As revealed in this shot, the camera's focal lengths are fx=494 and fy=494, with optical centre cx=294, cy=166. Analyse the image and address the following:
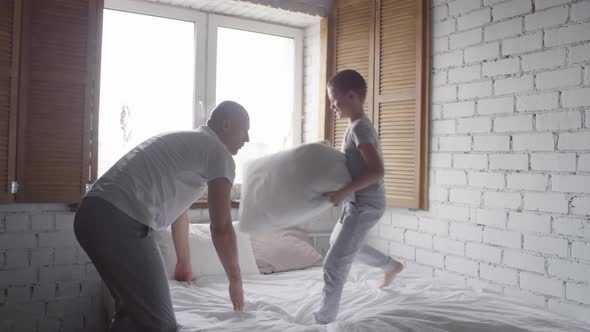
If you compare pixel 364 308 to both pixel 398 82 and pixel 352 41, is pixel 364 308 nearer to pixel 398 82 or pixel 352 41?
pixel 398 82

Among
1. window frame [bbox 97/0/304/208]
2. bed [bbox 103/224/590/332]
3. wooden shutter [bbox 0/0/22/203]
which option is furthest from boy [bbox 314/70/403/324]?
wooden shutter [bbox 0/0/22/203]

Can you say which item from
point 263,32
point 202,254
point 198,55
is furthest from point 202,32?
point 202,254

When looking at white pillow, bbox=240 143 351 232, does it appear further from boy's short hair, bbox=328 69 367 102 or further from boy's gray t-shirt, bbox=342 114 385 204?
boy's short hair, bbox=328 69 367 102

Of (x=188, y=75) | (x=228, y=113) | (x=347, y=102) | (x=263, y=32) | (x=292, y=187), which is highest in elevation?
(x=263, y=32)

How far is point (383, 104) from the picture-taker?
335cm

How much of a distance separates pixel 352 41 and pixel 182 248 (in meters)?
2.05

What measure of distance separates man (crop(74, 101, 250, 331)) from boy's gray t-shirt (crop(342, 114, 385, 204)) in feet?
2.26

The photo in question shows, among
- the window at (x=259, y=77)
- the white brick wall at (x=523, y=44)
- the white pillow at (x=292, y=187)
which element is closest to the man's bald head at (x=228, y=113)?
the white pillow at (x=292, y=187)

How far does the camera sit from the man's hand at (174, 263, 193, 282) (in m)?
2.57

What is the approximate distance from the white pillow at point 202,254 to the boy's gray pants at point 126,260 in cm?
101

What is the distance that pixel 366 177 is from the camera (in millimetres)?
2162

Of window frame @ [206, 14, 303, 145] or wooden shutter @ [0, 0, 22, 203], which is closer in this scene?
wooden shutter @ [0, 0, 22, 203]

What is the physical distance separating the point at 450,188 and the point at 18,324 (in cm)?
260

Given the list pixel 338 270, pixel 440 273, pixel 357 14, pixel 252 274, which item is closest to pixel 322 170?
pixel 338 270
